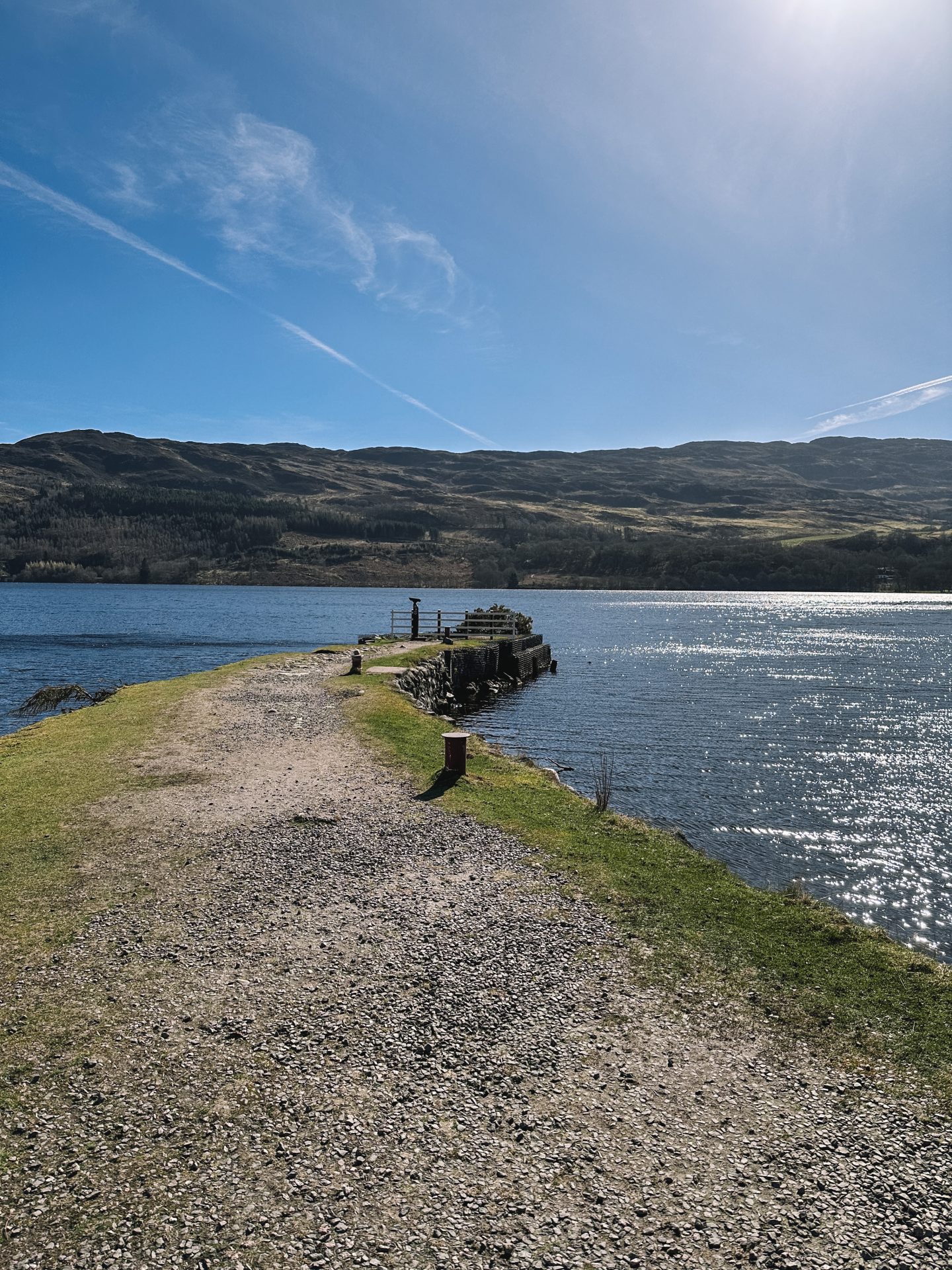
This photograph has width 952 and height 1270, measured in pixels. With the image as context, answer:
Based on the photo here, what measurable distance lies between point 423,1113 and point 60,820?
486 inches

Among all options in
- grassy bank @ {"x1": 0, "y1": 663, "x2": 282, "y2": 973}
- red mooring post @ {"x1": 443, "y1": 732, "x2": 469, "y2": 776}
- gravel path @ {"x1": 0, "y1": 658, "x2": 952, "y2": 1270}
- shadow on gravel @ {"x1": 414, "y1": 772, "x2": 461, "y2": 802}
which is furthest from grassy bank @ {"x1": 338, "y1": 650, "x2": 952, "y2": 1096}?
grassy bank @ {"x1": 0, "y1": 663, "x2": 282, "y2": 973}

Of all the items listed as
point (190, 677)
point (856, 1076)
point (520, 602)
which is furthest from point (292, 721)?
point (520, 602)

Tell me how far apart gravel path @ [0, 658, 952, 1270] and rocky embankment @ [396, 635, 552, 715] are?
2495cm

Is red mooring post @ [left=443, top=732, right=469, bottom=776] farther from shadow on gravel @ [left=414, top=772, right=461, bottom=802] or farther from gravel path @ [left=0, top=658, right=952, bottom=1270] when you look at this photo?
gravel path @ [left=0, top=658, right=952, bottom=1270]

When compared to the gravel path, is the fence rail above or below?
above

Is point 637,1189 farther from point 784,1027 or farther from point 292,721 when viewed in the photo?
point 292,721

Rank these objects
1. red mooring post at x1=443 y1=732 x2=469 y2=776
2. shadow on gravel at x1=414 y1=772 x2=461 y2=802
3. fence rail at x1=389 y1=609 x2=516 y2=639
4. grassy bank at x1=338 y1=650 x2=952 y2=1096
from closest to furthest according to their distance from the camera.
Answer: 1. grassy bank at x1=338 y1=650 x2=952 y2=1096
2. shadow on gravel at x1=414 y1=772 x2=461 y2=802
3. red mooring post at x1=443 y1=732 x2=469 y2=776
4. fence rail at x1=389 y1=609 x2=516 y2=639

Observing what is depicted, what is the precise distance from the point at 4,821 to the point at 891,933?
19896 millimetres

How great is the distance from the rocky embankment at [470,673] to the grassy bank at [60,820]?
1416 centimetres

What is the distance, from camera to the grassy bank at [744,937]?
9836 millimetres

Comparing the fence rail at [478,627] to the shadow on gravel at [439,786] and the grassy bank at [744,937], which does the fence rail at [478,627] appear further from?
the grassy bank at [744,937]

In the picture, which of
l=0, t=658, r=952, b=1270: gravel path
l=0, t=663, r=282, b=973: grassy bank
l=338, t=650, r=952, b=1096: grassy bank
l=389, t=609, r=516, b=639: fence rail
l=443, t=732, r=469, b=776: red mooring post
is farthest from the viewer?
l=389, t=609, r=516, b=639: fence rail

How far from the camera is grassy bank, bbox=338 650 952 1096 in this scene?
9836 mm

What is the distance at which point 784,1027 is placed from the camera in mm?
9703
